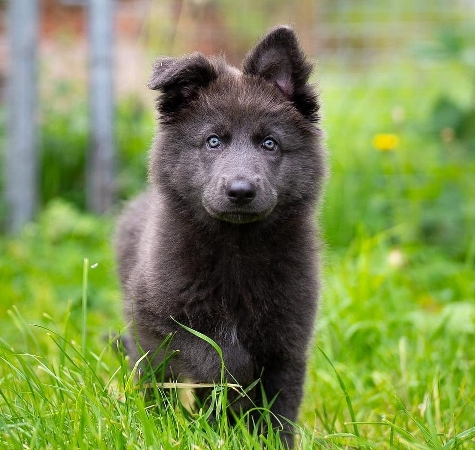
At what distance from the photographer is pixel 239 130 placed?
11.8ft

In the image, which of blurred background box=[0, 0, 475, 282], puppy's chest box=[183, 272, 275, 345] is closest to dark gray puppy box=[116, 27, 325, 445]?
puppy's chest box=[183, 272, 275, 345]

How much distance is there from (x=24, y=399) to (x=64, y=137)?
490cm

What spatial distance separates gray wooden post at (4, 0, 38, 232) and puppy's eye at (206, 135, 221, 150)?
13.1 feet

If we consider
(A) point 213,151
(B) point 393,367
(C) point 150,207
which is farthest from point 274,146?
(B) point 393,367

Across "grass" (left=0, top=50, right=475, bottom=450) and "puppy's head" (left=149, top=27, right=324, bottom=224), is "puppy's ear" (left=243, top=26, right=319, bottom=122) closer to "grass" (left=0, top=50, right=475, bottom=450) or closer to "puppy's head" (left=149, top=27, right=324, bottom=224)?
"puppy's head" (left=149, top=27, right=324, bottom=224)

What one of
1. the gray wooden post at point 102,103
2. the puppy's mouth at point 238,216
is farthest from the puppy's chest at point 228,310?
the gray wooden post at point 102,103

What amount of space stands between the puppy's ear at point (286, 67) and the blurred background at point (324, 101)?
8.31ft

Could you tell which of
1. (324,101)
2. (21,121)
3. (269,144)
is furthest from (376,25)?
(269,144)

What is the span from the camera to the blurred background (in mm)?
6543

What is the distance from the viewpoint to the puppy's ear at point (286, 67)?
3.74 meters

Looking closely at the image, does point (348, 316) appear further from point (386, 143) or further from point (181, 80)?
point (181, 80)

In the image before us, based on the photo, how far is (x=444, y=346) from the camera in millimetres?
4605

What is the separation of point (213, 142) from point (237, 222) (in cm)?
40

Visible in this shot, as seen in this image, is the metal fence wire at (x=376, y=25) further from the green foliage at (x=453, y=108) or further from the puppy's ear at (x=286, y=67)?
the puppy's ear at (x=286, y=67)
